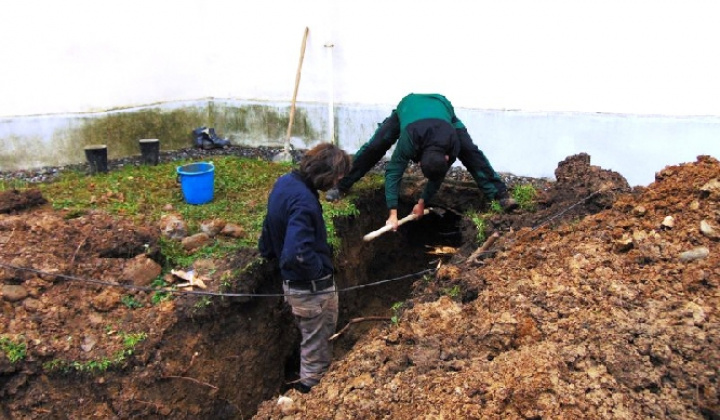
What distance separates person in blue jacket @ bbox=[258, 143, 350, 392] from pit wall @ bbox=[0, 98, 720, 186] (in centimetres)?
302

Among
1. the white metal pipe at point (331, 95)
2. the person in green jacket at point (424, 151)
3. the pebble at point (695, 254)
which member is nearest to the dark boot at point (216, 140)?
the white metal pipe at point (331, 95)

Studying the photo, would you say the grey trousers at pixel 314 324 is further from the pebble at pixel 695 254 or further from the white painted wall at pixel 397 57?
the white painted wall at pixel 397 57

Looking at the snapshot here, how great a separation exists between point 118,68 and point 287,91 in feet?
6.84

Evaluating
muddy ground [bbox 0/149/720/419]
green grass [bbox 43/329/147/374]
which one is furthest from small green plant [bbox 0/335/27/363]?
green grass [bbox 43/329/147/374]

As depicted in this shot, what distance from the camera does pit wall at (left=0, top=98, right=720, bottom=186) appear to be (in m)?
5.41

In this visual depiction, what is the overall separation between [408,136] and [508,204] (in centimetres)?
128

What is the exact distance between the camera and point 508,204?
5.19 m

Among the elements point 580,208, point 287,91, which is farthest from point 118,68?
point 580,208

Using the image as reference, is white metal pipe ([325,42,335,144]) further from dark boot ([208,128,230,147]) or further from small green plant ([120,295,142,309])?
small green plant ([120,295,142,309])

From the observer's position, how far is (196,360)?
4.07 m

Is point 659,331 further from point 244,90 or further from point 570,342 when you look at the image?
point 244,90

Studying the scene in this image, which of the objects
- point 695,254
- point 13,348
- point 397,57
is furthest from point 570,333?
point 397,57

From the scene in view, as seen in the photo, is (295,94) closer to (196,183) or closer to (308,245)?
(196,183)

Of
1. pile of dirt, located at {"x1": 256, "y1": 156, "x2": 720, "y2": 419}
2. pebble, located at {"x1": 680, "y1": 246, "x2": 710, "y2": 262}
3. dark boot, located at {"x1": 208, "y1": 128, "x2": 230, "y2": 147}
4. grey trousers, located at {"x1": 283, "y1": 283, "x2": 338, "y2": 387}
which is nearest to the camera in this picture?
pile of dirt, located at {"x1": 256, "y1": 156, "x2": 720, "y2": 419}
